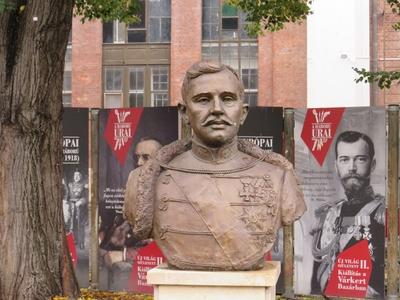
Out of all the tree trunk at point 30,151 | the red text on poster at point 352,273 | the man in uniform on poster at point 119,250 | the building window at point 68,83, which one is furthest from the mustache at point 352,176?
the building window at point 68,83

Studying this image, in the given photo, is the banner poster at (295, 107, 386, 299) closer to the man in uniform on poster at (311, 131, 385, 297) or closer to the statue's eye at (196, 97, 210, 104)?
the man in uniform on poster at (311, 131, 385, 297)

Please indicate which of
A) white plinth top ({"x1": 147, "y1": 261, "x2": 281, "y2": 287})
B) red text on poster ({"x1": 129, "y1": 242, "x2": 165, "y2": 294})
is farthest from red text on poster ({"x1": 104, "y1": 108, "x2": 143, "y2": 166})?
white plinth top ({"x1": 147, "y1": 261, "x2": 281, "y2": 287})

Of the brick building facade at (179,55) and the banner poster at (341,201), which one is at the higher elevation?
the brick building facade at (179,55)

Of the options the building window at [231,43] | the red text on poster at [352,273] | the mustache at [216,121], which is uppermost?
the building window at [231,43]

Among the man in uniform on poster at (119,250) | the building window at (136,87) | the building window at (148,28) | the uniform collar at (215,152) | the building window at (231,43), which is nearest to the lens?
→ the uniform collar at (215,152)

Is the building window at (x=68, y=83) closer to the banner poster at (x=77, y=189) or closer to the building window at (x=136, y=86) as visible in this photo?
the building window at (x=136, y=86)

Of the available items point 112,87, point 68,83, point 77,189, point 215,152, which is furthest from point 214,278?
point 68,83

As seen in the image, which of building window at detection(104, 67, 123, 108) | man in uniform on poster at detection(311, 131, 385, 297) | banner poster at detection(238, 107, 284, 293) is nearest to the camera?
man in uniform on poster at detection(311, 131, 385, 297)

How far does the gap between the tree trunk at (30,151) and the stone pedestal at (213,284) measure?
3859 millimetres

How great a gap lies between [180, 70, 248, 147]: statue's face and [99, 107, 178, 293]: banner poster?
5.11m

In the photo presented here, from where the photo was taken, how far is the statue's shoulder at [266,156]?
5.98m

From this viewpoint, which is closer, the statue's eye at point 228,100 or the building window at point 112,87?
the statue's eye at point 228,100

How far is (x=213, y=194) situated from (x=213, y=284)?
0.66m

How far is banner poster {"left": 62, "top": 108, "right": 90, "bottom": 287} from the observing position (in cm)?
1150
